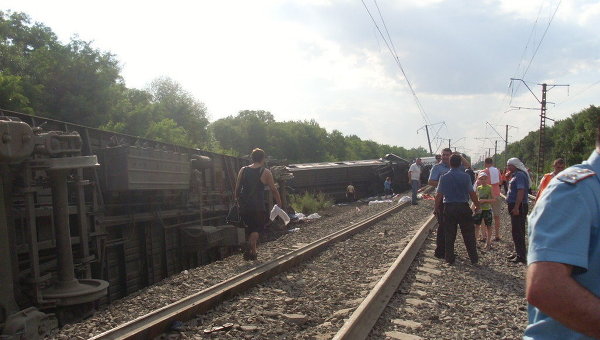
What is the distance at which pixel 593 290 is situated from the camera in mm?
1540

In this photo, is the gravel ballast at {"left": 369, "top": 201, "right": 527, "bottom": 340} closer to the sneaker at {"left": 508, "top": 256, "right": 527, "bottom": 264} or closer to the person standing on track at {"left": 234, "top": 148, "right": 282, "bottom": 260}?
the sneaker at {"left": 508, "top": 256, "right": 527, "bottom": 264}

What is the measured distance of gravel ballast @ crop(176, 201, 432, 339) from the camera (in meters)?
4.99

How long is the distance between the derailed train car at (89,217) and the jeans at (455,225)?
464cm

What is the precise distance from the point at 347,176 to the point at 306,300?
2891 centimetres

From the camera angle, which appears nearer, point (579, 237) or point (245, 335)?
point (579, 237)

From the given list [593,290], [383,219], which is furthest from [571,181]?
[383,219]

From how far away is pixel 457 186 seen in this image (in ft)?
28.2

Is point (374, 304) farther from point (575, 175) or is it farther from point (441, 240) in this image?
point (575, 175)

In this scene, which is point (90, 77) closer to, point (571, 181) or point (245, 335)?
point (245, 335)

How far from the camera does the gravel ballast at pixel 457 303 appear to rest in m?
5.03

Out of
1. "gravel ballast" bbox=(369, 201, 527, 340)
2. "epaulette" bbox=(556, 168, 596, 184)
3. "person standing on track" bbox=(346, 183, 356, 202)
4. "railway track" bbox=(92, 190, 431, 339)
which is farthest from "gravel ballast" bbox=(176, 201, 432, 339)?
"person standing on track" bbox=(346, 183, 356, 202)

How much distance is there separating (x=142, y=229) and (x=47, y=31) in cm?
4158

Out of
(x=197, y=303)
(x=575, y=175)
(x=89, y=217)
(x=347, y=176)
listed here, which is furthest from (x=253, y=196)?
(x=347, y=176)

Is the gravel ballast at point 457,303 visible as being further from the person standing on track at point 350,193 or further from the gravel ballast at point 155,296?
the person standing on track at point 350,193
